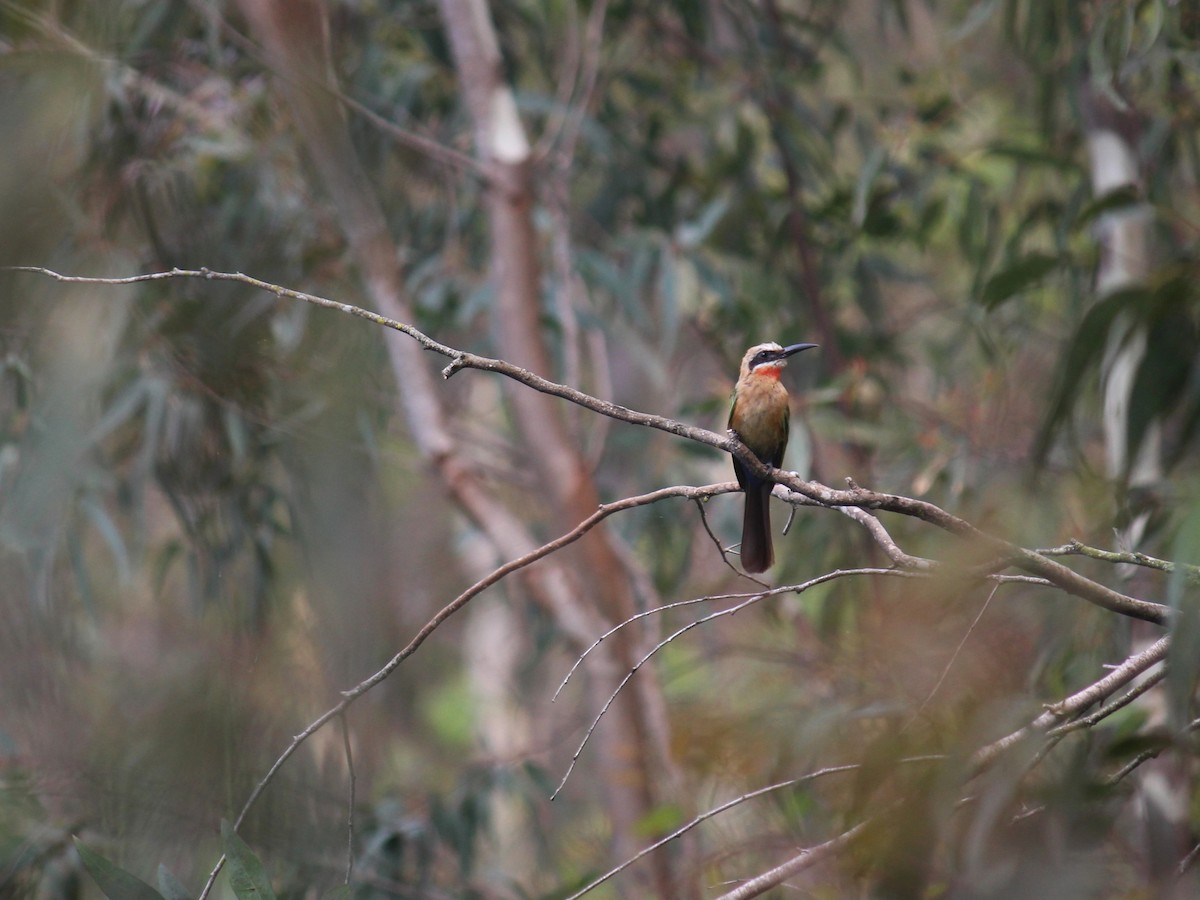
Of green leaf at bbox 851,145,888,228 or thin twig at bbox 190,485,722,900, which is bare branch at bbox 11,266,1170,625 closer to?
thin twig at bbox 190,485,722,900

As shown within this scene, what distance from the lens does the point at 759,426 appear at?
364 cm

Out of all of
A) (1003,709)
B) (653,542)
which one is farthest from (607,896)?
(1003,709)

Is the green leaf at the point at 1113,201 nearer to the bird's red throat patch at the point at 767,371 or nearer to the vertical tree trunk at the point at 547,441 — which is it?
the bird's red throat patch at the point at 767,371

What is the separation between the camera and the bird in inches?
133

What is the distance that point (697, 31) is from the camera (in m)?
5.64

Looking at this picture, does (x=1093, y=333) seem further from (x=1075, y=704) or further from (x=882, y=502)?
(x=1075, y=704)

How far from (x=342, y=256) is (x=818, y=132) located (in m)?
2.43

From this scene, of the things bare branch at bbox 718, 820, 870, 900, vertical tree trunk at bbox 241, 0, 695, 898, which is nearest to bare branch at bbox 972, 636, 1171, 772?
bare branch at bbox 718, 820, 870, 900

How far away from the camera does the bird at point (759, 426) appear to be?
133 inches

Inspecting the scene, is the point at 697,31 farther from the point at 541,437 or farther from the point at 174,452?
the point at 174,452

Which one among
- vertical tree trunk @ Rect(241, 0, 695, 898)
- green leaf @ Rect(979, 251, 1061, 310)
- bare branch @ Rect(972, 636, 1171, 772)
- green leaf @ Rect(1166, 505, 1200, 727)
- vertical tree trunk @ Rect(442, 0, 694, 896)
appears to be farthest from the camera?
vertical tree trunk @ Rect(442, 0, 694, 896)

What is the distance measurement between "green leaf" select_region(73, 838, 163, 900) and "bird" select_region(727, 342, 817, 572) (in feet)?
6.07

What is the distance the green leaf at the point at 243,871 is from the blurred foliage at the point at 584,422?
20cm

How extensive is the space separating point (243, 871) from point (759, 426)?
7.28 feet
